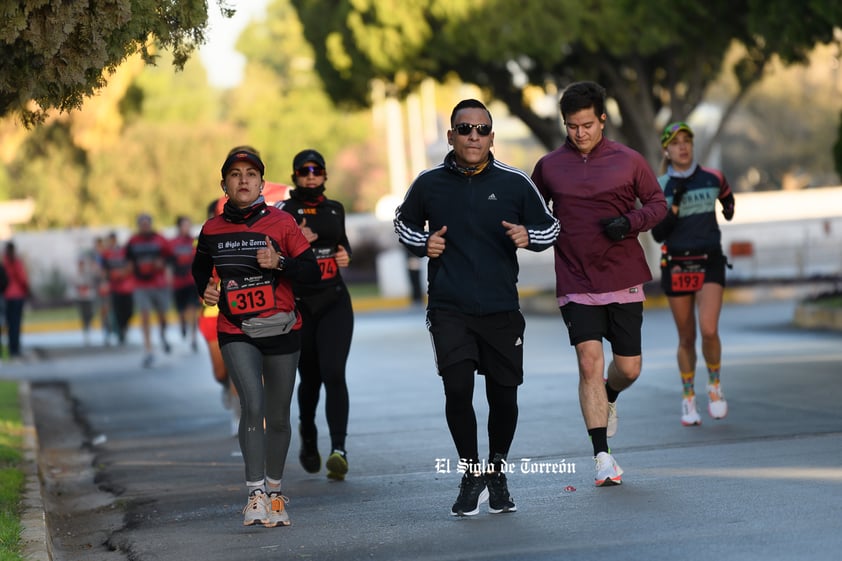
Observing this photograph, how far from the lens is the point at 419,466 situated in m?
9.90

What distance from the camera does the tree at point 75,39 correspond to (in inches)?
320

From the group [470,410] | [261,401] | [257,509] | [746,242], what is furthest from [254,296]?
[746,242]

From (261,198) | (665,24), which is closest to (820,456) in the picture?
(261,198)

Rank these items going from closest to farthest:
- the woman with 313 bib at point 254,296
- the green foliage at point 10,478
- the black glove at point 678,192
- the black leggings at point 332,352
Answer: the green foliage at point 10,478 < the woman with 313 bib at point 254,296 < the black leggings at point 332,352 < the black glove at point 678,192

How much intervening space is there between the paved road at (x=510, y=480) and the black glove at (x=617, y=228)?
1.33 meters

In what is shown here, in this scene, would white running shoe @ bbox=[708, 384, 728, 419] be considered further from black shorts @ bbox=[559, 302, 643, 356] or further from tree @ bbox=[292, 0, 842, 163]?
tree @ bbox=[292, 0, 842, 163]

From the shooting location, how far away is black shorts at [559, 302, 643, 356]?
28.2 ft

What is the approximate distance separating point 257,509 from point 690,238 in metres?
4.24

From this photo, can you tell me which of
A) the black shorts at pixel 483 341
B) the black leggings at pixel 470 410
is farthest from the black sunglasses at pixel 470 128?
the black leggings at pixel 470 410

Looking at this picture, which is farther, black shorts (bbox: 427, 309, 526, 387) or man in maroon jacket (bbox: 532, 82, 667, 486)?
man in maroon jacket (bbox: 532, 82, 667, 486)

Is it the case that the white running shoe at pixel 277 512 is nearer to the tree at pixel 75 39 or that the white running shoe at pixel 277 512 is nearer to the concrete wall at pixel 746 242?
the tree at pixel 75 39

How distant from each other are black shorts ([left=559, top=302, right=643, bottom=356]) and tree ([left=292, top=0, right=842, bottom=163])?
1591 cm

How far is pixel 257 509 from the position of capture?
314 inches

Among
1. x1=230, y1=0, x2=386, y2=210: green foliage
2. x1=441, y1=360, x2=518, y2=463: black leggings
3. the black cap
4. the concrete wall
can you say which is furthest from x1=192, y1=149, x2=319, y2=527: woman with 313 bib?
x1=230, y1=0, x2=386, y2=210: green foliage
